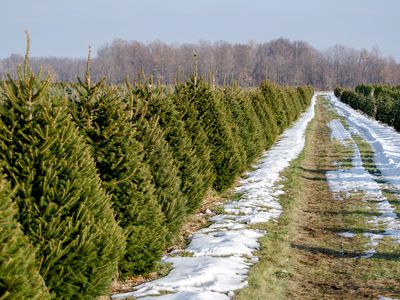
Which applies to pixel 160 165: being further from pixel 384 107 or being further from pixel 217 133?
pixel 384 107

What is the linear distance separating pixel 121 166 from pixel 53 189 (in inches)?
63.3

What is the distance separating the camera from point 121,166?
6.27m

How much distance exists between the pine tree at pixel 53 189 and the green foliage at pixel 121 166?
45.2 inches

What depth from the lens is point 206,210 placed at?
10.9 meters

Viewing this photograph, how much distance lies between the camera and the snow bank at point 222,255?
6070 millimetres

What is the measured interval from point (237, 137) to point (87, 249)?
9.73m

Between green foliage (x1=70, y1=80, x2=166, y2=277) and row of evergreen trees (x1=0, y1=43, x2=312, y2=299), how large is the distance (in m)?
0.01

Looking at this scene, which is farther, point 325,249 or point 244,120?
point 244,120

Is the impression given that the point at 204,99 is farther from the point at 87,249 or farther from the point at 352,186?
the point at 87,249

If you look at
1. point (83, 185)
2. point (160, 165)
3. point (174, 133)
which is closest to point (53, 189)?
point (83, 185)

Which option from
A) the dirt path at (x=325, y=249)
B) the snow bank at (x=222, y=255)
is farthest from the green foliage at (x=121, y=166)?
the dirt path at (x=325, y=249)

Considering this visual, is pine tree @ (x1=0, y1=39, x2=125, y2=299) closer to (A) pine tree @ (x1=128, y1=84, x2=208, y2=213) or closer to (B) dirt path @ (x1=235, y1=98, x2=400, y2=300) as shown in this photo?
(B) dirt path @ (x1=235, y1=98, x2=400, y2=300)

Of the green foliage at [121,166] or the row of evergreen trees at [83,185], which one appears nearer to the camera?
the row of evergreen trees at [83,185]

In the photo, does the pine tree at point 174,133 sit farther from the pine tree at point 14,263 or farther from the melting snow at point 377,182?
the pine tree at point 14,263
